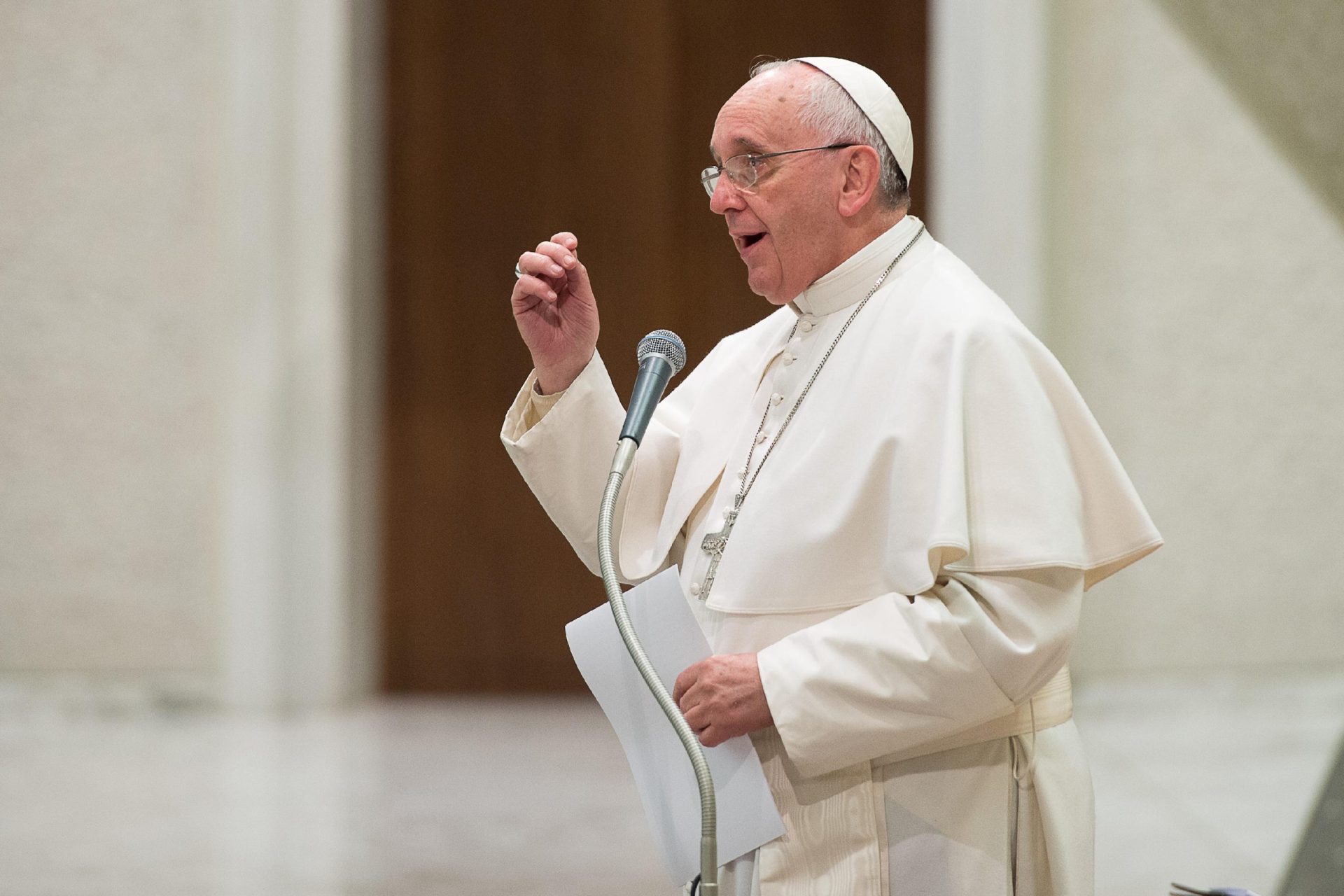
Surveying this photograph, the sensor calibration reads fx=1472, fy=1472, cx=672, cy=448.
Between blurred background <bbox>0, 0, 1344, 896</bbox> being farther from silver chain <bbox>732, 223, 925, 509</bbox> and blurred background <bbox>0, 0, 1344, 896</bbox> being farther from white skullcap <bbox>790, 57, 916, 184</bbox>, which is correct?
white skullcap <bbox>790, 57, 916, 184</bbox>

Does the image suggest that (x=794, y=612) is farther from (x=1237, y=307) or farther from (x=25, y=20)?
(x=25, y=20)

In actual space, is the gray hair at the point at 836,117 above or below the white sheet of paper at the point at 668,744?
above

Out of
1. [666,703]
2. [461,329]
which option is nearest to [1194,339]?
[461,329]

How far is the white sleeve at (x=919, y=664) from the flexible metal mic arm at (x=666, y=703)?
18 cm

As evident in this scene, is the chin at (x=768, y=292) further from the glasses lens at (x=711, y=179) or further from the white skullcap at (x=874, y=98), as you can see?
the white skullcap at (x=874, y=98)

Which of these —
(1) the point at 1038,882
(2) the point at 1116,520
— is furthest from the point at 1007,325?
(1) the point at 1038,882

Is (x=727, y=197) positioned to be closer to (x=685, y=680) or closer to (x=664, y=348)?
(x=664, y=348)

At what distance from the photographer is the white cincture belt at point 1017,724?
1740 mm

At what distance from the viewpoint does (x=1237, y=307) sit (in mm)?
5574

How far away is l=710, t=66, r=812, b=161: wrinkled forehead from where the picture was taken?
180 cm

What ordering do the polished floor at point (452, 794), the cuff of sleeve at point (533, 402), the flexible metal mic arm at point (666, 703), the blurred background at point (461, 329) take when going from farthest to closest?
the blurred background at point (461, 329) < the polished floor at point (452, 794) < the cuff of sleeve at point (533, 402) < the flexible metal mic arm at point (666, 703)

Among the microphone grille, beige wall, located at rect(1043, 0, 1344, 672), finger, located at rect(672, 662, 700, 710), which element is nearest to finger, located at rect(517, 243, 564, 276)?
the microphone grille

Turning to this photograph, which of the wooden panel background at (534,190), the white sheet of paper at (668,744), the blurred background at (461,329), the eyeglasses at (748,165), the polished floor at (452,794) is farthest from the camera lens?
the wooden panel background at (534,190)

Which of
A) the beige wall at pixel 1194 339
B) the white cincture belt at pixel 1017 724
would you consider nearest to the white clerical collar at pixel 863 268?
the white cincture belt at pixel 1017 724
